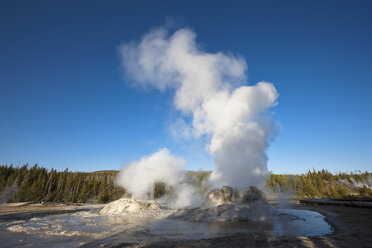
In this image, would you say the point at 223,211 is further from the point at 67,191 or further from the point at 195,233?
the point at 67,191

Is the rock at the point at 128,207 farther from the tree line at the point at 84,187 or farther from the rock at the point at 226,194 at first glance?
the tree line at the point at 84,187

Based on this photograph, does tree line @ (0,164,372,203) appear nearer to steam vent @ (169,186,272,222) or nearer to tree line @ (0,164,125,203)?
tree line @ (0,164,125,203)

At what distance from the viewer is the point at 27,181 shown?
235ft

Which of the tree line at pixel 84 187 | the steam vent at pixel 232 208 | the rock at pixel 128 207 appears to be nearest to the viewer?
the steam vent at pixel 232 208

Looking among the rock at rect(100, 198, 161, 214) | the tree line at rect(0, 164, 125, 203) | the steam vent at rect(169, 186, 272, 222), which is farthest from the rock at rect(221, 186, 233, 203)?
the tree line at rect(0, 164, 125, 203)

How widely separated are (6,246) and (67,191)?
236 ft

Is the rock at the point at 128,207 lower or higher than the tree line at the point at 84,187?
lower

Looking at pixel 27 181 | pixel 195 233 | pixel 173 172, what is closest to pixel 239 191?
pixel 195 233

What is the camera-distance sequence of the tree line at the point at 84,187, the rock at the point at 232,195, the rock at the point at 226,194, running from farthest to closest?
the tree line at the point at 84,187 < the rock at the point at 226,194 < the rock at the point at 232,195

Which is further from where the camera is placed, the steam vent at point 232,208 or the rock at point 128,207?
the rock at point 128,207

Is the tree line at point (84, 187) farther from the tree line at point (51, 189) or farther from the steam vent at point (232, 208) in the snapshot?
the steam vent at point (232, 208)

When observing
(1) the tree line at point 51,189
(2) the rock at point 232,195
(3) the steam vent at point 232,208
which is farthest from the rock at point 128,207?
(1) the tree line at point 51,189

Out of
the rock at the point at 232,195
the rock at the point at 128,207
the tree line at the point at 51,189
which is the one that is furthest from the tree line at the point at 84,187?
the rock at the point at 232,195

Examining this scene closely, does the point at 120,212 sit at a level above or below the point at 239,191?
below
